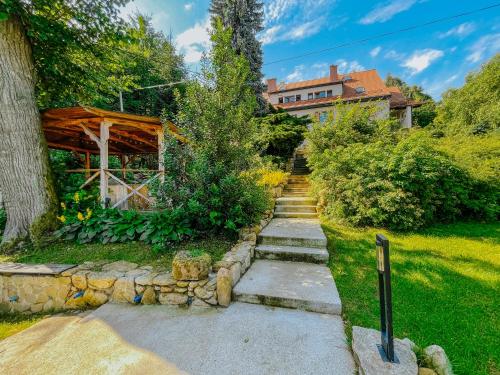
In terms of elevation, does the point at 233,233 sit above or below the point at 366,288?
above

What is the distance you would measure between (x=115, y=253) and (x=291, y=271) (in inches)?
114

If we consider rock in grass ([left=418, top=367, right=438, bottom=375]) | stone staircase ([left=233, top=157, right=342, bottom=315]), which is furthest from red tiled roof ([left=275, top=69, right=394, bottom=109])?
rock in grass ([left=418, top=367, right=438, bottom=375])

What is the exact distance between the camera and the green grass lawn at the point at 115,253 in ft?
10.7

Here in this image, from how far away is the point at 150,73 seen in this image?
15047mm

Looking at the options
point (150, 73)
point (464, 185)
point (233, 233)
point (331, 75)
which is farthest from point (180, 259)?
point (331, 75)

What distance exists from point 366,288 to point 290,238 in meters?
1.38

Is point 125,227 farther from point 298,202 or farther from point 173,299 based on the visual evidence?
point 298,202

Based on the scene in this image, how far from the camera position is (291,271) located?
3.06m

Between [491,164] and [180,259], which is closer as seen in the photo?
[180,259]

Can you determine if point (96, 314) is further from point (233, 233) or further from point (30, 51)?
point (30, 51)

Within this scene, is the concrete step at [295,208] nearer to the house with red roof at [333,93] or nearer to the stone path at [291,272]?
the stone path at [291,272]

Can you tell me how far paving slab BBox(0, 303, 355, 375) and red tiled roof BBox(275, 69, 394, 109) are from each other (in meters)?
19.0

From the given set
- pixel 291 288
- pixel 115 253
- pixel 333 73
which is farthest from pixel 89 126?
pixel 333 73

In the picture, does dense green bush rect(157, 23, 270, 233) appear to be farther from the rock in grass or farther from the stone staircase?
the rock in grass
